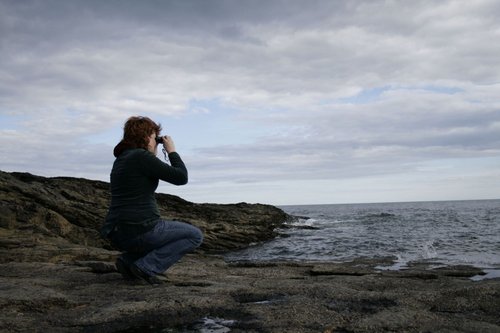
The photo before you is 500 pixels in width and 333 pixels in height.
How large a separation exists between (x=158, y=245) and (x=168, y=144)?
1351mm

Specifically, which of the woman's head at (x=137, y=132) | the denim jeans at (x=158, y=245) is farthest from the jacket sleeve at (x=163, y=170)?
the denim jeans at (x=158, y=245)

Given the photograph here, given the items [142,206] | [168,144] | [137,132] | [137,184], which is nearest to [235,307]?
[142,206]

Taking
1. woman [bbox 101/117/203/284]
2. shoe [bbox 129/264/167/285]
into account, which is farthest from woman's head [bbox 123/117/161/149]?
shoe [bbox 129/264/167/285]

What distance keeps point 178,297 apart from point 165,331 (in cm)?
99

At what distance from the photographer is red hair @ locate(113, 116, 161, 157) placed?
18.4 ft

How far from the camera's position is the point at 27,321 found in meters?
4.11

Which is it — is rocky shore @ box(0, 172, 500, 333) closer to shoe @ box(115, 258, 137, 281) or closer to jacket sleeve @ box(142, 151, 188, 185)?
shoe @ box(115, 258, 137, 281)

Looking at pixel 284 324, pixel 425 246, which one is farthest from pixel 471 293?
pixel 425 246

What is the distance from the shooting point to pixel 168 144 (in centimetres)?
588

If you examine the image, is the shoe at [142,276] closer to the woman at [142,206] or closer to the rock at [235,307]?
the woman at [142,206]

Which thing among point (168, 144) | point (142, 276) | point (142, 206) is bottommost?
point (142, 276)

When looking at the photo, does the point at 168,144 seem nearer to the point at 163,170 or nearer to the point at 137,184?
the point at 163,170

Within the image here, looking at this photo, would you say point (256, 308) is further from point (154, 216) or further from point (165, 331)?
point (154, 216)

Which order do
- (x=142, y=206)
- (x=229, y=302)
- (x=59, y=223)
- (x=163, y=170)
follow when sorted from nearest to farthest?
(x=229, y=302) → (x=163, y=170) → (x=142, y=206) → (x=59, y=223)
